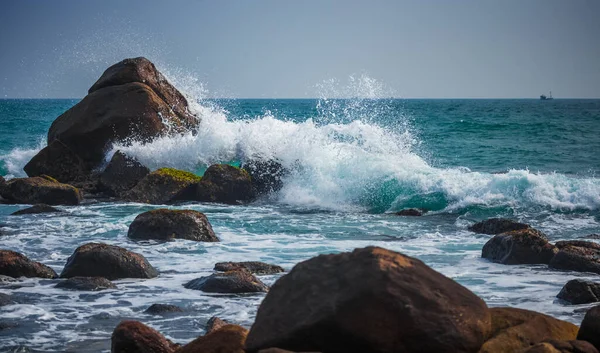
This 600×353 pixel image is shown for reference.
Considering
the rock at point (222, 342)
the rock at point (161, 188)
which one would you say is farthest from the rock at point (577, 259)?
the rock at point (161, 188)

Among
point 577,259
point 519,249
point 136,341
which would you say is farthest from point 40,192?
point 136,341

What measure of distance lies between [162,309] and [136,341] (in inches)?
65.0

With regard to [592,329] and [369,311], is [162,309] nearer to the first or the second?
[369,311]

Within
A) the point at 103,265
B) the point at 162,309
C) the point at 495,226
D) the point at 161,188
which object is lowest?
the point at 162,309

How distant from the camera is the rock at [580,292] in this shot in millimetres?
7141

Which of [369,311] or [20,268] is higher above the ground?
[369,311]

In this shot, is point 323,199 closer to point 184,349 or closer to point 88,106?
point 88,106

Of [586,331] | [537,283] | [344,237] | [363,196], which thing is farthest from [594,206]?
[586,331]

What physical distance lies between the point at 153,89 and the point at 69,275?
1056cm

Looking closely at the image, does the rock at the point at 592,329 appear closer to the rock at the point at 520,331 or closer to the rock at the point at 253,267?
the rock at the point at 520,331

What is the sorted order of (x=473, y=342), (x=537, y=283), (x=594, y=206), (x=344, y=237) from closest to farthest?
(x=473, y=342) < (x=537, y=283) < (x=344, y=237) < (x=594, y=206)

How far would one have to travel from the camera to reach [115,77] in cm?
1784

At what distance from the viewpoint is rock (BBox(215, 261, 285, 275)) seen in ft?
27.9

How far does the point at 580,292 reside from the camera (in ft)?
23.6
